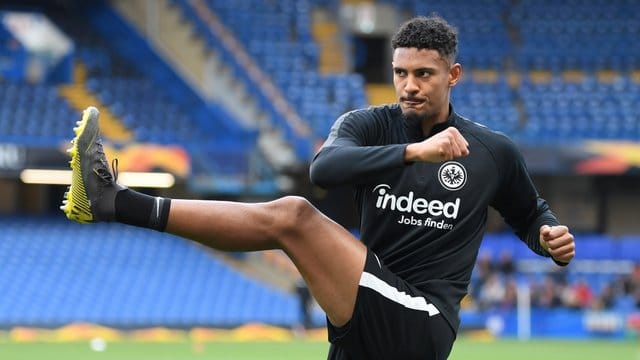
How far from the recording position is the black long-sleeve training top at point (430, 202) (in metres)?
6.24

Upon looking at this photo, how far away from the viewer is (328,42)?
2848cm

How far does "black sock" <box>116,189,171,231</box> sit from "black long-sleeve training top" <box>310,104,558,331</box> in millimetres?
955

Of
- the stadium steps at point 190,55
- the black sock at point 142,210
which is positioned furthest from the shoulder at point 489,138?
the stadium steps at point 190,55

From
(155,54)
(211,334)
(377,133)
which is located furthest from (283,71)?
(377,133)

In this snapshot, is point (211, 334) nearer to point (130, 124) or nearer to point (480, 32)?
point (130, 124)

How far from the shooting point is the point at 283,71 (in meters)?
26.5

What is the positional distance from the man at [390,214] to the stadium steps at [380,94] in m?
20.4

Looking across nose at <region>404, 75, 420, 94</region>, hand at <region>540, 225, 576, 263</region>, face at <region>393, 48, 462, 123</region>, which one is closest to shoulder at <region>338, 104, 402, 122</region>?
face at <region>393, 48, 462, 123</region>

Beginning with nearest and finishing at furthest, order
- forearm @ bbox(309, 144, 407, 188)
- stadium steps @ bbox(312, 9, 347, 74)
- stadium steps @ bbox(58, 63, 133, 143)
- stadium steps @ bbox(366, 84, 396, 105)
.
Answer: forearm @ bbox(309, 144, 407, 188) < stadium steps @ bbox(58, 63, 133, 143) < stadium steps @ bbox(366, 84, 396, 105) < stadium steps @ bbox(312, 9, 347, 74)

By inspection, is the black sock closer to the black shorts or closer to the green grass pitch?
the black shorts

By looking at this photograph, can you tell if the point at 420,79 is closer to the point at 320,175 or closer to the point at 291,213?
the point at 320,175

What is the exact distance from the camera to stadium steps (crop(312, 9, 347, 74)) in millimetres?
27938

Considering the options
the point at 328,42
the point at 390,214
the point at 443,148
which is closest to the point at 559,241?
the point at 390,214

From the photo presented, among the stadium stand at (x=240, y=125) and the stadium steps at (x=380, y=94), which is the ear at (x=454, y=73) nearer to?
the stadium stand at (x=240, y=125)
